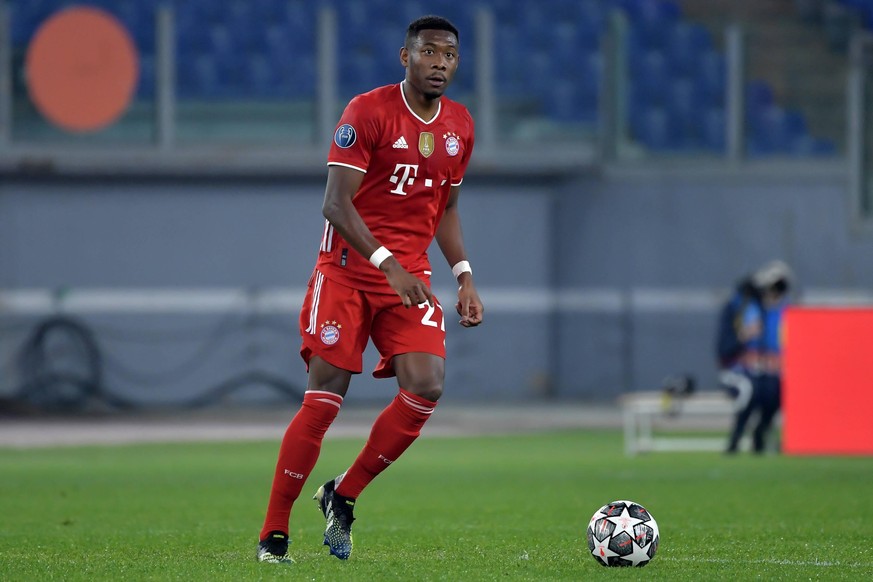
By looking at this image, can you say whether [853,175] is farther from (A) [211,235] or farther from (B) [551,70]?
(A) [211,235]

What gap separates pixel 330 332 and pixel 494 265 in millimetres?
16864

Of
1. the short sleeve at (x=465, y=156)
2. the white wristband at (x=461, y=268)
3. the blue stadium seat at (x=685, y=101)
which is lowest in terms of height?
the white wristband at (x=461, y=268)

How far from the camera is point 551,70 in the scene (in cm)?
2261

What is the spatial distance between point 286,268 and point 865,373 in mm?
10732

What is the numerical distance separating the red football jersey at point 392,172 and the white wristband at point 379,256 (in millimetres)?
183

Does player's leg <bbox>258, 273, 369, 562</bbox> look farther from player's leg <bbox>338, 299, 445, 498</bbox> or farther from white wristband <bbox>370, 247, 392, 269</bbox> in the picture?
white wristband <bbox>370, 247, 392, 269</bbox>

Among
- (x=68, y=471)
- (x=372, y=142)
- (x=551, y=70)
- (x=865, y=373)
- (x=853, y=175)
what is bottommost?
(x=68, y=471)

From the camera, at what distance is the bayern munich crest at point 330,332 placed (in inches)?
255

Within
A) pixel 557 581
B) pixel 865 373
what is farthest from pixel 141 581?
pixel 865 373

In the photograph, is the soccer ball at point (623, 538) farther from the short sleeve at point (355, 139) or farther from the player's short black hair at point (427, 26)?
the player's short black hair at point (427, 26)

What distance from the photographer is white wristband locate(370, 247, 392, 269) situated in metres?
6.31

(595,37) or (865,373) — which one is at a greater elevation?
(595,37)

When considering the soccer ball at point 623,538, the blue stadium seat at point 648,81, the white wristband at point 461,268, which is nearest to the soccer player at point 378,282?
the white wristband at point 461,268

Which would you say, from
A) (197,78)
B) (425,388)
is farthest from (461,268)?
(197,78)
